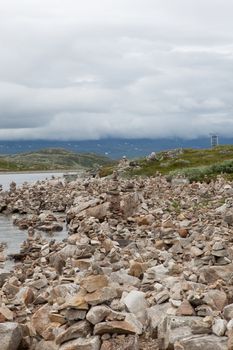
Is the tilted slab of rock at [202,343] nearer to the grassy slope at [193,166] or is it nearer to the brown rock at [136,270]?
the brown rock at [136,270]

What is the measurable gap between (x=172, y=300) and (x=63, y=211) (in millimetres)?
42887

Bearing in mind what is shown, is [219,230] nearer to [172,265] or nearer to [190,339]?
[172,265]

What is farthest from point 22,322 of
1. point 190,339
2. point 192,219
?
point 192,219

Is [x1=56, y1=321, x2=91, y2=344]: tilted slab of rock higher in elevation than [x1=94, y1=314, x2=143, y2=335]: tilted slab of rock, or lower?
lower

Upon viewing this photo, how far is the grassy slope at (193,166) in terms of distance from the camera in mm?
62469

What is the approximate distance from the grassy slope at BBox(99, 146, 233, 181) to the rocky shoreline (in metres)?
27.5

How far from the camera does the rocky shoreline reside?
1270 centimetres

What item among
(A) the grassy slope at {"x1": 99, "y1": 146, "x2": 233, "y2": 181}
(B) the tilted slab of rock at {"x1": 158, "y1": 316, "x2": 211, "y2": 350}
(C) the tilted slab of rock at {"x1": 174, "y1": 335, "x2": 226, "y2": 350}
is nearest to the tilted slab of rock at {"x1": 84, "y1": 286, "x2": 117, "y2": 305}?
(B) the tilted slab of rock at {"x1": 158, "y1": 316, "x2": 211, "y2": 350}

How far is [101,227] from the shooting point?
113 ft

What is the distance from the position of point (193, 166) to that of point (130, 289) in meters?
66.3

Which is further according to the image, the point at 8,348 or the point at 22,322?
the point at 22,322

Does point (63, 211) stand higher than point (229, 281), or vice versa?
point (229, 281)

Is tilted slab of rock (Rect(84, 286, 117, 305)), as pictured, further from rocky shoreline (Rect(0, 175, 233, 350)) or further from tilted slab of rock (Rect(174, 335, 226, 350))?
tilted slab of rock (Rect(174, 335, 226, 350))

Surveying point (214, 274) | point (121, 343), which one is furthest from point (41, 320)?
point (214, 274)
